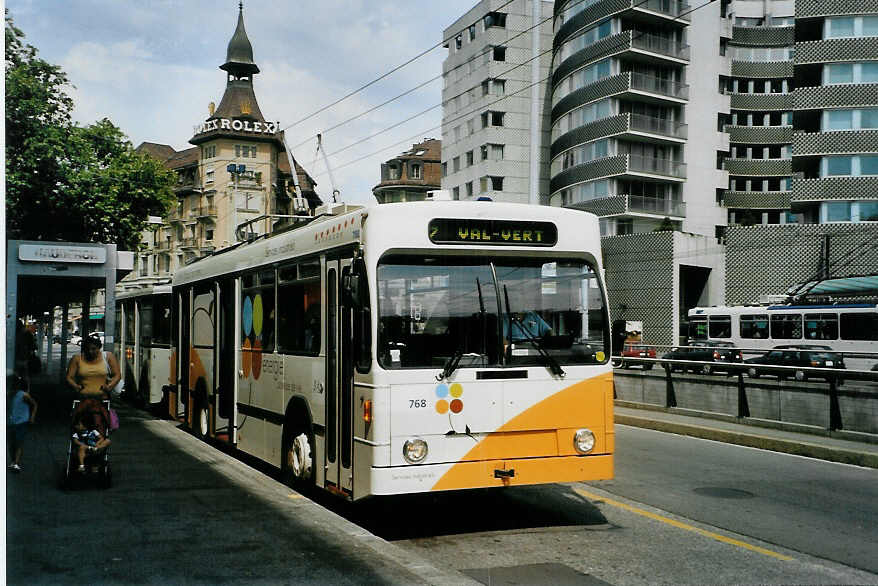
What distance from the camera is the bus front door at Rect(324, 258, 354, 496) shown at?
27.2 feet

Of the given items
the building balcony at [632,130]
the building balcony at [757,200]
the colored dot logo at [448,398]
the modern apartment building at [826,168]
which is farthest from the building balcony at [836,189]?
the colored dot logo at [448,398]

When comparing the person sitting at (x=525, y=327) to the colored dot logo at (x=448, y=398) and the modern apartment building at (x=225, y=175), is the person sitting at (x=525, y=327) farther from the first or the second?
the modern apartment building at (x=225, y=175)

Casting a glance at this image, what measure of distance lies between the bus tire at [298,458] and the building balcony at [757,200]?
60.4 meters

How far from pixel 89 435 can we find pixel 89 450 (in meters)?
0.20

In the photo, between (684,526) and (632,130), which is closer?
(684,526)

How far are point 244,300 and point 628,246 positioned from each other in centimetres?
4849

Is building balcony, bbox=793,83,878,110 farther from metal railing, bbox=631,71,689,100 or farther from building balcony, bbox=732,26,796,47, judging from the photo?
building balcony, bbox=732,26,796,47

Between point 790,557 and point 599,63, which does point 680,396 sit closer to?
point 790,557

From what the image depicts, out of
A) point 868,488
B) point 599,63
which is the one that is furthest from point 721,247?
point 868,488

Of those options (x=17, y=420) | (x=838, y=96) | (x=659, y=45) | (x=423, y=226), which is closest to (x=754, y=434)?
(x=423, y=226)

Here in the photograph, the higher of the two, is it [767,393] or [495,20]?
[495,20]

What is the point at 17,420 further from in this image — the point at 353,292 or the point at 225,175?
the point at 225,175

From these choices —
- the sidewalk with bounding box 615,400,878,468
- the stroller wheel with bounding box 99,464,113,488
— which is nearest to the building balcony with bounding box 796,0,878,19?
the sidewalk with bounding box 615,400,878,468

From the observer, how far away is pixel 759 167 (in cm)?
6881
